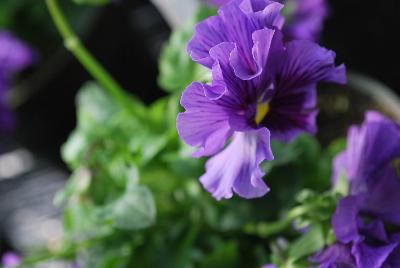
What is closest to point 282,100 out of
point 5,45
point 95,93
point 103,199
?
point 103,199

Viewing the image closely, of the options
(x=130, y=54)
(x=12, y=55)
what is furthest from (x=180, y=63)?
(x=130, y=54)

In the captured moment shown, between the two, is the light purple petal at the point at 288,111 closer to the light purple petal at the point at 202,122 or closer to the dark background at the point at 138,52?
the light purple petal at the point at 202,122

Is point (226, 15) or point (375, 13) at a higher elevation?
point (226, 15)

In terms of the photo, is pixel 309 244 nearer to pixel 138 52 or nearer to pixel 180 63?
pixel 180 63

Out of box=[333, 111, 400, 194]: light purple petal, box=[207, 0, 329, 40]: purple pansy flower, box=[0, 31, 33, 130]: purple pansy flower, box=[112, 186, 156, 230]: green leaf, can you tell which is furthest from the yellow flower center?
box=[0, 31, 33, 130]: purple pansy flower

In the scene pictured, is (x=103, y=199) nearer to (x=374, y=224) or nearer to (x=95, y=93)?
(x=95, y=93)

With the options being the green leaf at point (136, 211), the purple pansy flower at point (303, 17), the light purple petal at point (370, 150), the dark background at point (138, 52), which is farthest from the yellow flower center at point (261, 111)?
the dark background at point (138, 52)
